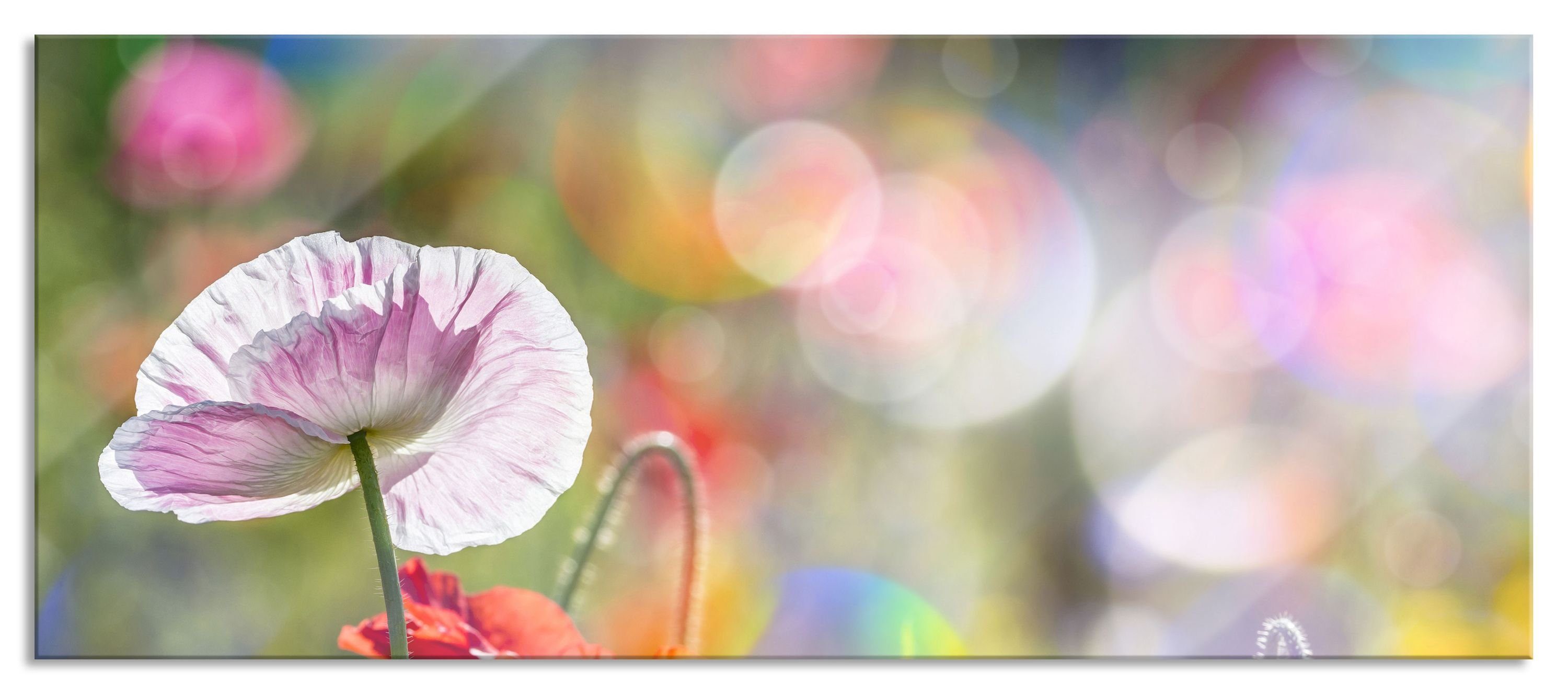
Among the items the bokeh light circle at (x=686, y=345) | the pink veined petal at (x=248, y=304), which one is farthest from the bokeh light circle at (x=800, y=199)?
the pink veined petal at (x=248, y=304)

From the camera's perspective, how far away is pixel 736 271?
1.41m

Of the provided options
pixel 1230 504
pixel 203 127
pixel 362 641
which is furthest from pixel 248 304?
pixel 1230 504

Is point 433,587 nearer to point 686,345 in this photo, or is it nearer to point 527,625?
point 527,625

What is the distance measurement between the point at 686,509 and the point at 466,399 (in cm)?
76

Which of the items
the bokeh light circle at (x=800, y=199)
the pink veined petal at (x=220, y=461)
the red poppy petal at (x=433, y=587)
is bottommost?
the red poppy petal at (x=433, y=587)

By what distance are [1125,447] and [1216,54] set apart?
1.70 feet

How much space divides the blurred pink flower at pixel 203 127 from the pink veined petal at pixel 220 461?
914mm

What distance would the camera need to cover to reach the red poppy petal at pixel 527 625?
79cm

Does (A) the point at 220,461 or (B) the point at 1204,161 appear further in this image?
(B) the point at 1204,161

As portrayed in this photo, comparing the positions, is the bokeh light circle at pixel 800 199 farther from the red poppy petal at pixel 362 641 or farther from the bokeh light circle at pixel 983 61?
the red poppy petal at pixel 362 641

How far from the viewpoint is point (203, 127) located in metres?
1.41

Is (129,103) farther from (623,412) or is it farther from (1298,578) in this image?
(1298,578)

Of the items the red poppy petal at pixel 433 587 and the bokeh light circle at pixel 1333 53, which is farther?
the bokeh light circle at pixel 1333 53
